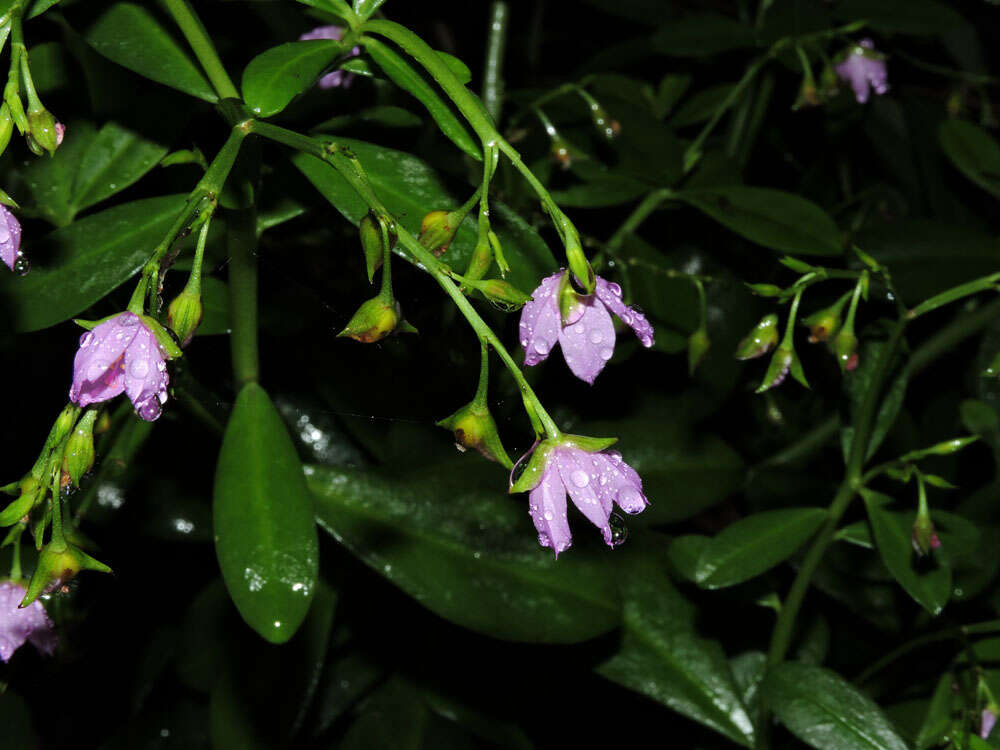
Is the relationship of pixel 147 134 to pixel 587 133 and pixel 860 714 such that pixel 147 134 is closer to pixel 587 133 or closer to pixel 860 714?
pixel 587 133

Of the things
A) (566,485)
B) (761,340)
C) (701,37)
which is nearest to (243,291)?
(566,485)

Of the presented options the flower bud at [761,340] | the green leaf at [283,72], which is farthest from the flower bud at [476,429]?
the flower bud at [761,340]

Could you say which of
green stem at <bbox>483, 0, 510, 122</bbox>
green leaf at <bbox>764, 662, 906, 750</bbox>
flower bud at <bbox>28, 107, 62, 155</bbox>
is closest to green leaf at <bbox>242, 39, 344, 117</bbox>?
flower bud at <bbox>28, 107, 62, 155</bbox>

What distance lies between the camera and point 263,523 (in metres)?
0.82

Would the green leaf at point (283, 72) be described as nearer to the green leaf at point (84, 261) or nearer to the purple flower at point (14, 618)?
the green leaf at point (84, 261)

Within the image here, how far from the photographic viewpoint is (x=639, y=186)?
124 cm

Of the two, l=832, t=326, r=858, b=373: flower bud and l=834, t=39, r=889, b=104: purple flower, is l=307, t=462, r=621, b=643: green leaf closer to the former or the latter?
l=832, t=326, r=858, b=373: flower bud

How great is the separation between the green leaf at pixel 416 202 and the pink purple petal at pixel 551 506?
7.0 inches

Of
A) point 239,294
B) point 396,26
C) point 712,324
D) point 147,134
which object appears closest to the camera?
point 396,26

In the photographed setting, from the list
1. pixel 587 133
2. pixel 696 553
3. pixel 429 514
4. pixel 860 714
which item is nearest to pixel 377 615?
pixel 429 514

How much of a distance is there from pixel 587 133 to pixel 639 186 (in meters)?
0.16

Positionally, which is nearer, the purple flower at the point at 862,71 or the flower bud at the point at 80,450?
the flower bud at the point at 80,450

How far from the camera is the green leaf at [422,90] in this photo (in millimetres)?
736

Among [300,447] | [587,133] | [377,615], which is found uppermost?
[587,133]
